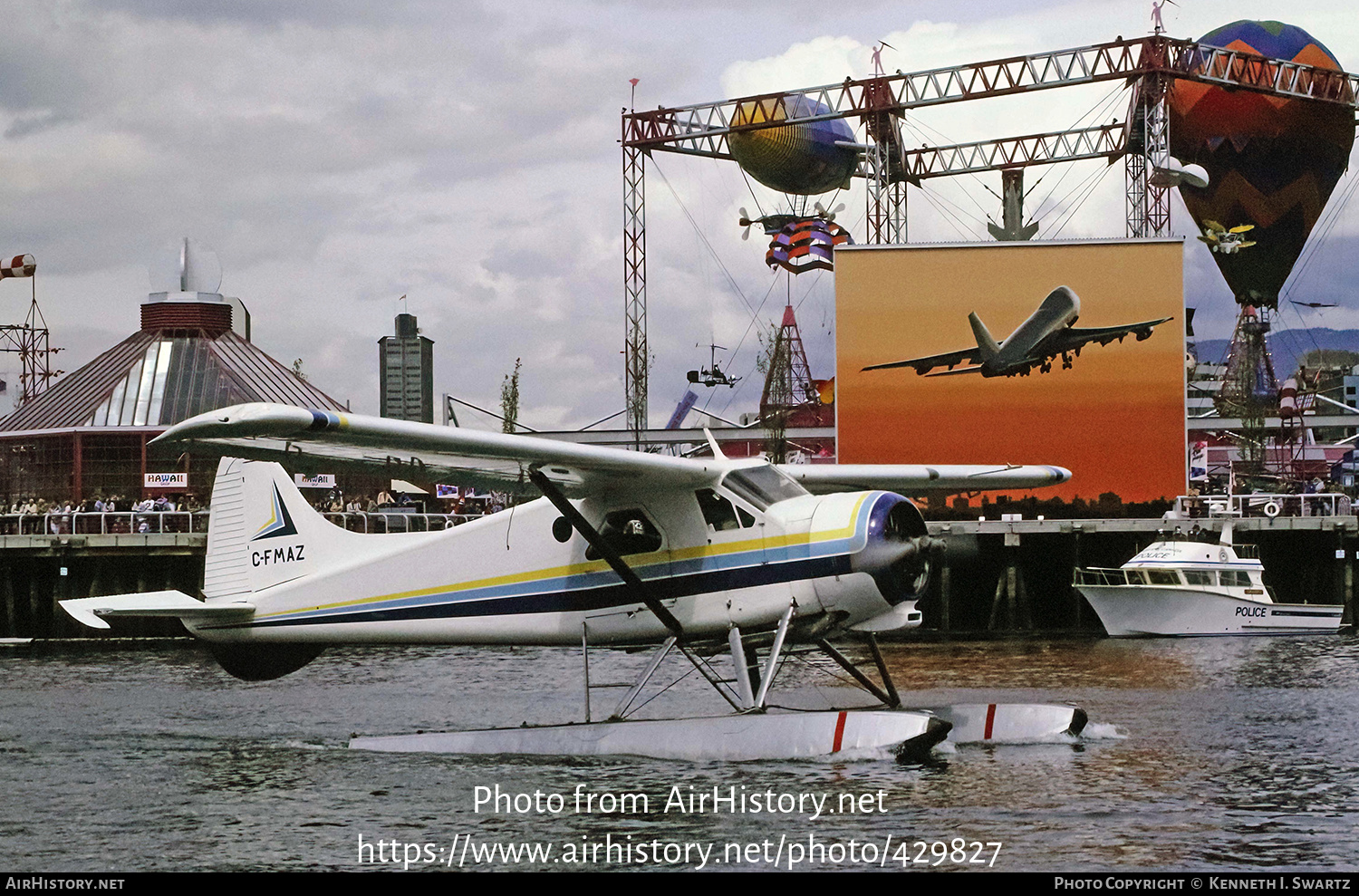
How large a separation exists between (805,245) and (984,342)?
27.1 m

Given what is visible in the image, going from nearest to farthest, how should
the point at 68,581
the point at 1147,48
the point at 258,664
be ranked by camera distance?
the point at 258,664
the point at 68,581
the point at 1147,48

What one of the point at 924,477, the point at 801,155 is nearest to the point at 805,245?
the point at 801,155

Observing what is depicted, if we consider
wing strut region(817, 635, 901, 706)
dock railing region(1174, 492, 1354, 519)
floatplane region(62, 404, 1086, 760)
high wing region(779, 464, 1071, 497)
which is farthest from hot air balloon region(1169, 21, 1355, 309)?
floatplane region(62, 404, 1086, 760)

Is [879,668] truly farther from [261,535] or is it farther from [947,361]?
[947,361]

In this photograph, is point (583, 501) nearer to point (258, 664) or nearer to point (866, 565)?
point (866, 565)

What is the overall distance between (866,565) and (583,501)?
3.26 metres

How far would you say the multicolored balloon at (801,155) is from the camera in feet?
197

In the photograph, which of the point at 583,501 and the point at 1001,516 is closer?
the point at 583,501

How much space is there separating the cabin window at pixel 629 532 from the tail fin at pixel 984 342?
101 ft

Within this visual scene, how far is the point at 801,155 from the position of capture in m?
64.3

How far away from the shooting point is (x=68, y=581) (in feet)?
134

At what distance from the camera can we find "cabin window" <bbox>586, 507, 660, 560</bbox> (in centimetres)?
1503

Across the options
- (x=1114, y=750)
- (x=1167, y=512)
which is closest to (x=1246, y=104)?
(x=1167, y=512)

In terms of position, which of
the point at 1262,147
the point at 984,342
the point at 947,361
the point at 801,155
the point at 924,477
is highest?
the point at 1262,147
